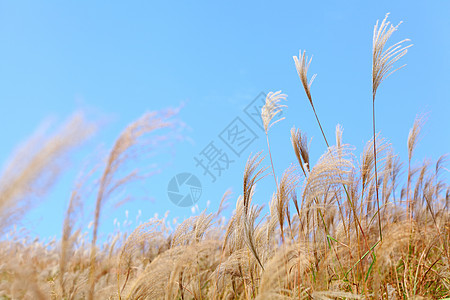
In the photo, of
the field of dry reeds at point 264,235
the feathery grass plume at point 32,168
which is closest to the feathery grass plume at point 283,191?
the field of dry reeds at point 264,235

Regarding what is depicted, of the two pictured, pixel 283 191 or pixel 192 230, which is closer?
pixel 283 191

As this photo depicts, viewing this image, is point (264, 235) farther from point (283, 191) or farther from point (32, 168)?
point (32, 168)

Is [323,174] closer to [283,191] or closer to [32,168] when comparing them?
[283,191]

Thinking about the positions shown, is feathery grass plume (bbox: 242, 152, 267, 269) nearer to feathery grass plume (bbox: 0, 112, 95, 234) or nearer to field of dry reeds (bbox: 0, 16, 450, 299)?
field of dry reeds (bbox: 0, 16, 450, 299)

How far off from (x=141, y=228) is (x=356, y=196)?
5.04ft

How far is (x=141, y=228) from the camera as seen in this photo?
8.81 feet

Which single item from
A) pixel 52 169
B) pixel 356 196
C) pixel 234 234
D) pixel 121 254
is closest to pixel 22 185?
pixel 52 169

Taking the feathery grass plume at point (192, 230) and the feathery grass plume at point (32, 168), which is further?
the feathery grass plume at point (192, 230)

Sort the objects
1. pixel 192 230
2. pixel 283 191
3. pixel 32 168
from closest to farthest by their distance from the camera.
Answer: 1. pixel 32 168
2. pixel 283 191
3. pixel 192 230

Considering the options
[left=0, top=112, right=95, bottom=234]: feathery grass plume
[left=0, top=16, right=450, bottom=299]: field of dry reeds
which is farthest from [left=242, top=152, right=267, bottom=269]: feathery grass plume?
[left=0, top=112, right=95, bottom=234]: feathery grass plume

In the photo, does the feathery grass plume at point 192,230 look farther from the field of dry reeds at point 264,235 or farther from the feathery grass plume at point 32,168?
the feathery grass plume at point 32,168

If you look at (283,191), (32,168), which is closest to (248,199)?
(283,191)

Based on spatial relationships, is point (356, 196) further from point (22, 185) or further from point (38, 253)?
point (38, 253)

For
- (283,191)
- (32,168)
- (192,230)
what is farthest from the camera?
(192,230)
